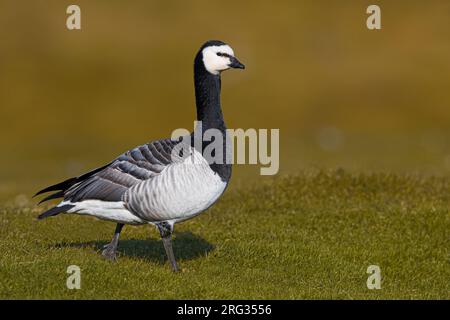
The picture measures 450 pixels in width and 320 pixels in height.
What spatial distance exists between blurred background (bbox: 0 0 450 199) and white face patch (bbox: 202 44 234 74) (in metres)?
30.7

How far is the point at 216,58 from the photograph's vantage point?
1343cm

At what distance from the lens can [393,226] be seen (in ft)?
56.7

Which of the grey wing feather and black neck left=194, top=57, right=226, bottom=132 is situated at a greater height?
black neck left=194, top=57, right=226, bottom=132

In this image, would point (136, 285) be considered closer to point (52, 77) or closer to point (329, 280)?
point (329, 280)

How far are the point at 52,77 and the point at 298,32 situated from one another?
19.5 metres

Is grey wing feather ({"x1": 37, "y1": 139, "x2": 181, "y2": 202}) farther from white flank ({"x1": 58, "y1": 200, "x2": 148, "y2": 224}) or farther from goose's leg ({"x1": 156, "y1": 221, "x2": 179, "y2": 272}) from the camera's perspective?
goose's leg ({"x1": 156, "y1": 221, "x2": 179, "y2": 272})

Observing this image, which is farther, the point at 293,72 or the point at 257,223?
the point at 293,72

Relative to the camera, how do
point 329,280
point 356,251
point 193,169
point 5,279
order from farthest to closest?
point 356,251, point 329,280, point 193,169, point 5,279

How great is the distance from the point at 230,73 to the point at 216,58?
170 feet

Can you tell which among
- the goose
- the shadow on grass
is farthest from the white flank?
the shadow on grass

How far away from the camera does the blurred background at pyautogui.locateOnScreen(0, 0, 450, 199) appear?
168 feet

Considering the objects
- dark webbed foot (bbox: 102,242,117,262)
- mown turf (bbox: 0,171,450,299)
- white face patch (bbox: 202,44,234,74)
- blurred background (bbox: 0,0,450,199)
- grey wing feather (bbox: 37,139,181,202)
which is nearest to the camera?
mown turf (bbox: 0,171,450,299)

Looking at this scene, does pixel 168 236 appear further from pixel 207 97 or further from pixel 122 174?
pixel 207 97

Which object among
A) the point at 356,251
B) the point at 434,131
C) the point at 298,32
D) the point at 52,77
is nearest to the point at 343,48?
the point at 298,32
